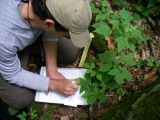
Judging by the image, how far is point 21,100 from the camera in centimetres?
297

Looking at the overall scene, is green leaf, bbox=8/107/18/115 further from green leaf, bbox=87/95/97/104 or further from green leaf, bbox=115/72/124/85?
green leaf, bbox=115/72/124/85

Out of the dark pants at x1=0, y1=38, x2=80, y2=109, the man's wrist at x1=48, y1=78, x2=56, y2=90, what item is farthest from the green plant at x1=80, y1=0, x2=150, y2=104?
the dark pants at x1=0, y1=38, x2=80, y2=109

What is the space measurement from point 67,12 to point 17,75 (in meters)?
0.84

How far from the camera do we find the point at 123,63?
2.73 meters

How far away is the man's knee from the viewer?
296cm

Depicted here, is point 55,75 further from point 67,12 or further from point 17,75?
point 67,12

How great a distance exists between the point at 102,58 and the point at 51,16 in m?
0.70

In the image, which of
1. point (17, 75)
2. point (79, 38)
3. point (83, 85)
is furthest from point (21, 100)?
point (79, 38)

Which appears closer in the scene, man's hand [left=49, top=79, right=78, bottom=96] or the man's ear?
the man's ear

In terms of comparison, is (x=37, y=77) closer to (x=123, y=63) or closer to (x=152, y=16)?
(x=123, y=63)

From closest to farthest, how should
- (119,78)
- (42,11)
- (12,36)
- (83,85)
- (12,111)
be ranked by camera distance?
(42,11) < (12,36) < (119,78) < (83,85) < (12,111)

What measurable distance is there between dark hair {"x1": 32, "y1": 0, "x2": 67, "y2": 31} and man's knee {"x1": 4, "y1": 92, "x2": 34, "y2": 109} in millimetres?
908

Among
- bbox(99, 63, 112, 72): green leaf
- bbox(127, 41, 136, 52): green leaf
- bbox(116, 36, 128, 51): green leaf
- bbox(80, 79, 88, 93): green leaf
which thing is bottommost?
bbox(80, 79, 88, 93): green leaf

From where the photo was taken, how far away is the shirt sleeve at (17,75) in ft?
8.45
